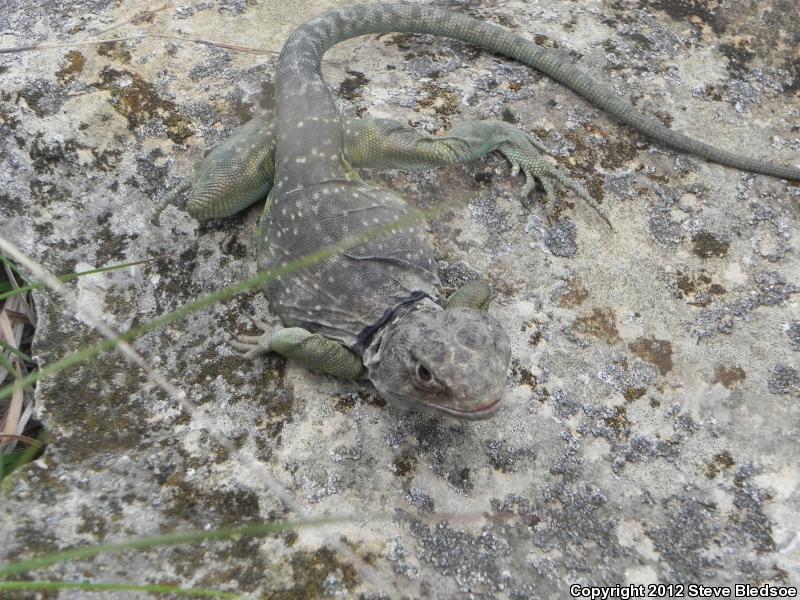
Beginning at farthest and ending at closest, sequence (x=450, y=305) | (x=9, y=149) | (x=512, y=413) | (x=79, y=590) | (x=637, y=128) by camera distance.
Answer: (x=637, y=128), (x=9, y=149), (x=450, y=305), (x=512, y=413), (x=79, y=590)

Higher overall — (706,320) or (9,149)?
(9,149)

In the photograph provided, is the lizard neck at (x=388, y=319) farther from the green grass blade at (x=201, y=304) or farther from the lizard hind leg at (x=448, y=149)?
the lizard hind leg at (x=448, y=149)

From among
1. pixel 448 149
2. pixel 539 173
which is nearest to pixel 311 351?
pixel 448 149

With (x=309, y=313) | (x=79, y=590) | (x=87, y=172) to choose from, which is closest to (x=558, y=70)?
(x=309, y=313)

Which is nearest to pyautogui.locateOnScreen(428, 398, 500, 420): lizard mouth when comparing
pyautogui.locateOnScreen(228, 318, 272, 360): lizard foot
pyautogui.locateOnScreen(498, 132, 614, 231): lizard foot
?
pyautogui.locateOnScreen(228, 318, 272, 360): lizard foot

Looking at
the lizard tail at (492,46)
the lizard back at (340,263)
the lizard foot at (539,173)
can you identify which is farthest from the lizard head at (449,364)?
the lizard tail at (492,46)

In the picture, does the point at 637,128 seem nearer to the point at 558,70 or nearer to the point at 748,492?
the point at 558,70
